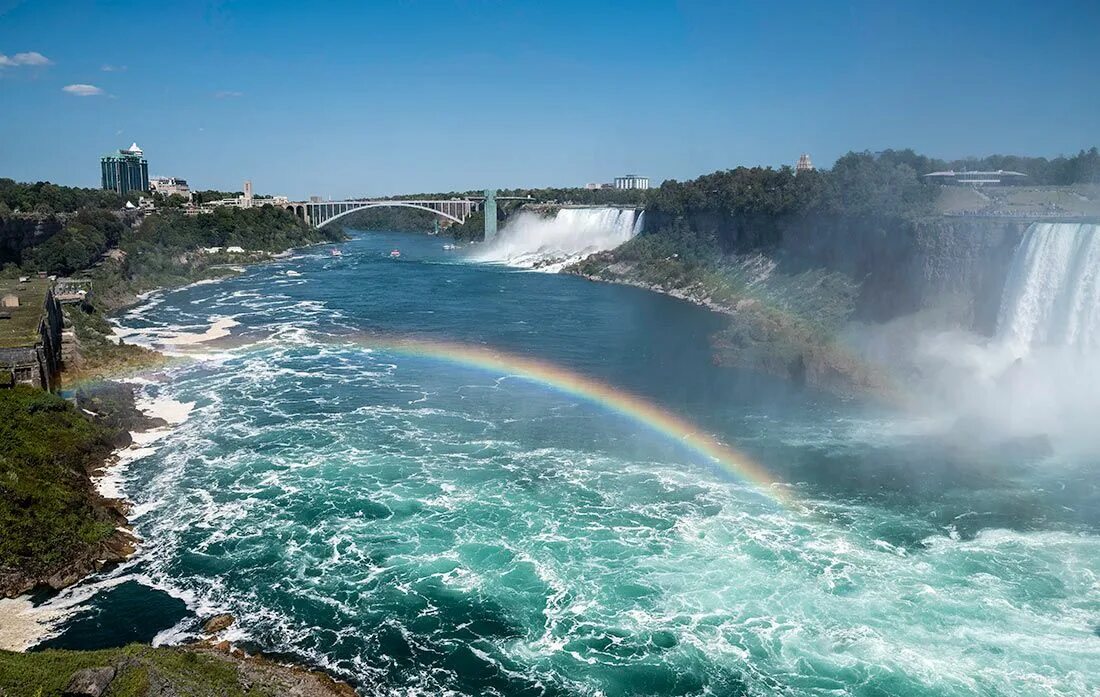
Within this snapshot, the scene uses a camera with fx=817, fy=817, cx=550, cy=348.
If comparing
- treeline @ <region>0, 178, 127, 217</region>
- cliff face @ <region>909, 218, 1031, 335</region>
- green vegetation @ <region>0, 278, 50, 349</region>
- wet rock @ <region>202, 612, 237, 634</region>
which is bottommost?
wet rock @ <region>202, 612, 237, 634</region>

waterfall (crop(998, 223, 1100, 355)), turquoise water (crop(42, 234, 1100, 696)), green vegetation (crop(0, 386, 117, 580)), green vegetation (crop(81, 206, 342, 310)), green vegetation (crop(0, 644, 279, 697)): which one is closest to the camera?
green vegetation (crop(0, 644, 279, 697))

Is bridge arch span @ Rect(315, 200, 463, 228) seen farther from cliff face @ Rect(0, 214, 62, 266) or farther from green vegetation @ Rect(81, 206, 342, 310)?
cliff face @ Rect(0, 214, 62, 266)

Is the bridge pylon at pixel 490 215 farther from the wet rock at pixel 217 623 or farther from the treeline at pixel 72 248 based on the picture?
the wet rock at pixel 217 623

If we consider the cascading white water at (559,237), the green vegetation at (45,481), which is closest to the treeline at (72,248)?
the cascading white water at (559,237)

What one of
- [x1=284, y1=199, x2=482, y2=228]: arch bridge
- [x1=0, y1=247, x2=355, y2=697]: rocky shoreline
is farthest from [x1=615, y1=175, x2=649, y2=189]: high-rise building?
[x1=0, y1=247, x2=355, y2=697]: rocky shoreline

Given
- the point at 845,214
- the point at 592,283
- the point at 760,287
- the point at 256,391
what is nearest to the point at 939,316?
the point at 845,214

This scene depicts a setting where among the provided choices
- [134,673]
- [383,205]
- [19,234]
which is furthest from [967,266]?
[383,205]

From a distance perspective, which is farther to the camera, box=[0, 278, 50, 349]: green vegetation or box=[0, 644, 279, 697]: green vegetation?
box=[0, 278, 50, 349]: green vegetation
